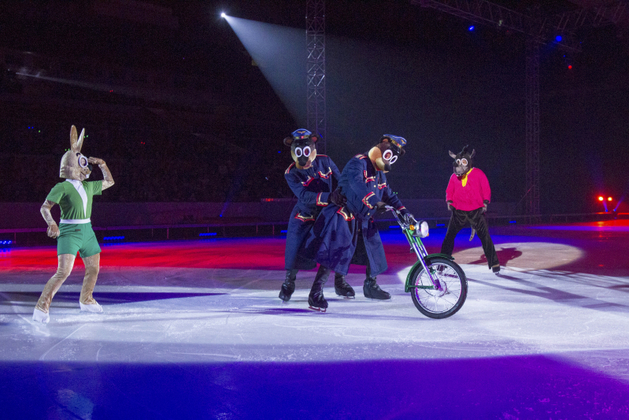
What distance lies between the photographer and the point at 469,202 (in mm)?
6363

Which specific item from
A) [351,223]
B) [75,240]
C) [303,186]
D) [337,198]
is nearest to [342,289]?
[351,223]

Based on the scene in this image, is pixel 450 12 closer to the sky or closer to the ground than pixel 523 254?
closer to the sky

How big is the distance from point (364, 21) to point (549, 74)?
10.7m

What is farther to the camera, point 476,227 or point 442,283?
point 476,227

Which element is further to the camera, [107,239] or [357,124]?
[357,124]

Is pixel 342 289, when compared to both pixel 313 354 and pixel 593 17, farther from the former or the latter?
pixel 593 17

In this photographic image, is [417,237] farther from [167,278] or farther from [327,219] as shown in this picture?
[167,278]

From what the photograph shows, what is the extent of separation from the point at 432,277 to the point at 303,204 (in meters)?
1.35

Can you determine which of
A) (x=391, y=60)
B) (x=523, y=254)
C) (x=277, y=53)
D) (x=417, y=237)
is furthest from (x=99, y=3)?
(x=417, y=237)

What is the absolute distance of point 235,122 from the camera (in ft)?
79.6

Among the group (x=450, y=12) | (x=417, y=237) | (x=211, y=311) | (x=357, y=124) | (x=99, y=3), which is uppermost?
(x=99, y=3)

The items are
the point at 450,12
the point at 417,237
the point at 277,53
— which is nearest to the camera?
the point at 417,237

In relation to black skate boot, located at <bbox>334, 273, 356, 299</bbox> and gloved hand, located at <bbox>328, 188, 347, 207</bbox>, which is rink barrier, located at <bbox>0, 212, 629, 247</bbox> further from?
gloved hand, located at <bbox>328, 188, 347, 207</bbox>

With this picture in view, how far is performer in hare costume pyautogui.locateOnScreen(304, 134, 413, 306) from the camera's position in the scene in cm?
424
